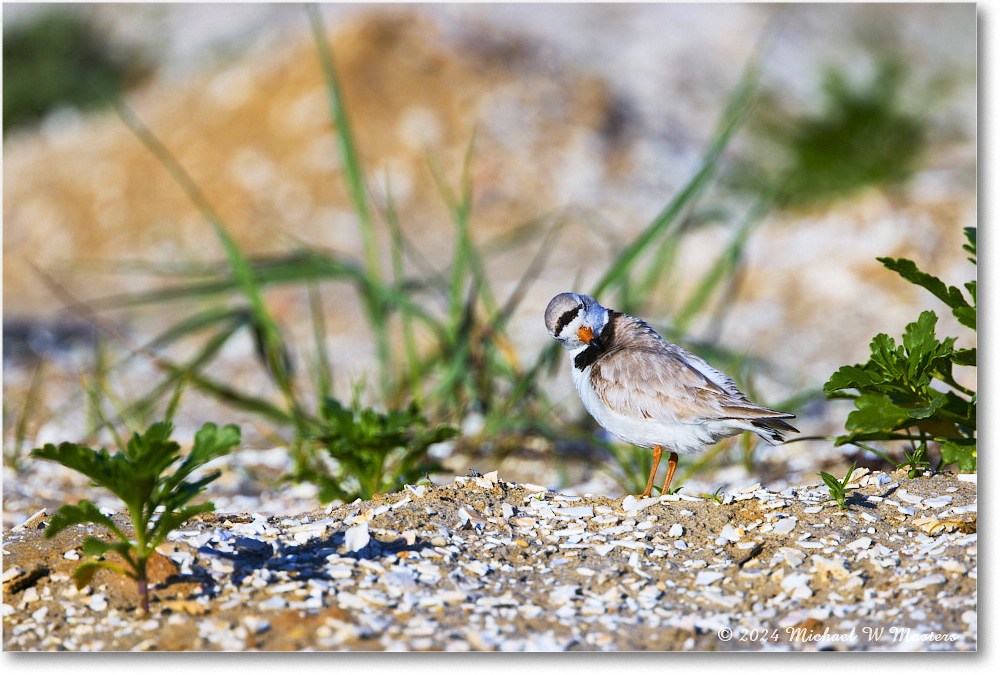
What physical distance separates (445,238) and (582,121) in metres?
1.70

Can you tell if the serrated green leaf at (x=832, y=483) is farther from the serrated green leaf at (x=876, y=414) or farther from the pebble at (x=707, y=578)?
the pebble at (x=707, y=578)

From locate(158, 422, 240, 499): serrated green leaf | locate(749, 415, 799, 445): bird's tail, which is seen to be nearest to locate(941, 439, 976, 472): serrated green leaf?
locate(749, 415, 799, 445): bird's tail

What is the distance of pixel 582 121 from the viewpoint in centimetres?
817

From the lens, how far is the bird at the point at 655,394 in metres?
2.89

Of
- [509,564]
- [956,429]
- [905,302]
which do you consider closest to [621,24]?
[905,302]

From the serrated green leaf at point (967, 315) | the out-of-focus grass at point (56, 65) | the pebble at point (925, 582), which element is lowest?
the pebble at point (925, 582)

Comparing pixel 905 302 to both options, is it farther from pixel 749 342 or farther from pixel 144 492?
pixel 144 492

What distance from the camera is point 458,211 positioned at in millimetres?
4375
